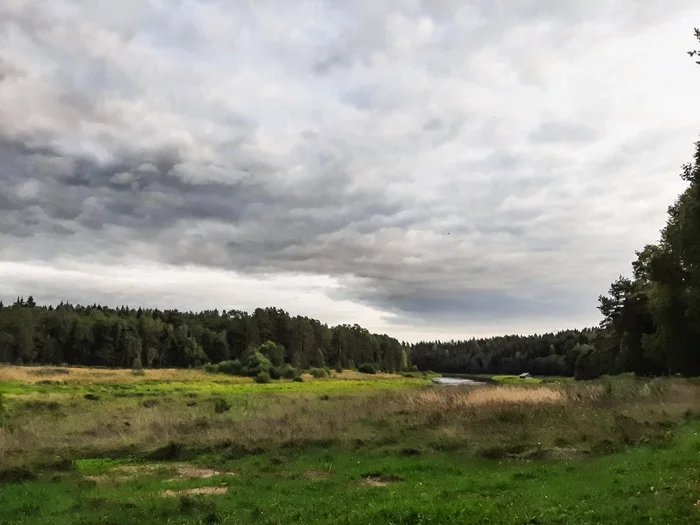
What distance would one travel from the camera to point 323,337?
178 metres

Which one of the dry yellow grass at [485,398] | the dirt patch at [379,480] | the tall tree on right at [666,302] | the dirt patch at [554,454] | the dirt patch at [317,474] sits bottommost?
the dirt patch at [317,474]

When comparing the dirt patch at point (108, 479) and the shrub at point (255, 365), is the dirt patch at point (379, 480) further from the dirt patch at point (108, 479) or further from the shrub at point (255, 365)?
the shrub at point (255, 365)

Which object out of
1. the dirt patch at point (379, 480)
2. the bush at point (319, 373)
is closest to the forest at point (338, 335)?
the bush at point (319, 373)

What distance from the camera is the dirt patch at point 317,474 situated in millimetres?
19703

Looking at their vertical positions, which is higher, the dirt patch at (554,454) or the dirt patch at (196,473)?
Result: the dirt patch at (554,454)

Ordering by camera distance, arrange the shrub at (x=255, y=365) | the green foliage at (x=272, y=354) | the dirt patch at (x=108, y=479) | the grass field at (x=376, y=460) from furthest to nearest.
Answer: the green foliage at (x=272, y=354), the shrub at (x=255, y=365), the dirt patch at (x=108, y=479), the grass field at (x=376, y=460)

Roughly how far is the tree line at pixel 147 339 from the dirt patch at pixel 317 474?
94.7 m

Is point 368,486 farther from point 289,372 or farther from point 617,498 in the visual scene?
point 289,372

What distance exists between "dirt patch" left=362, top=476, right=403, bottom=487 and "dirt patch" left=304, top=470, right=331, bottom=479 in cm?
154

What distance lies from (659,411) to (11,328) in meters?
142

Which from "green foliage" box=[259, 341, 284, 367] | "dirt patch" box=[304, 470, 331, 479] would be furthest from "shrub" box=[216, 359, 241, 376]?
"dirt patch" box=[304, 470, 331, 479]

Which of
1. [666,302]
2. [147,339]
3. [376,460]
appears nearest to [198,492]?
[376,460]

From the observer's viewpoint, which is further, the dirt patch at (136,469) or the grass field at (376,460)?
the dirt patch at (136,469)

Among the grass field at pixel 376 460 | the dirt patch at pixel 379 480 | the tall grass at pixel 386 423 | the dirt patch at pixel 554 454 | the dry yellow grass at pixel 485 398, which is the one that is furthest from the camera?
the dry yellow grass at pixel 485 398
